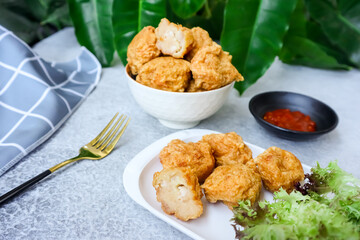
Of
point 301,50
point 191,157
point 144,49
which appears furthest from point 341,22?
point 191,157

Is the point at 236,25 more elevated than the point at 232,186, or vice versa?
the point at 236,25

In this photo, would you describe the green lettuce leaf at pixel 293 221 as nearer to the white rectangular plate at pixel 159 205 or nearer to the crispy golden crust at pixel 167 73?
the white rectangular plate at pixel 159 205

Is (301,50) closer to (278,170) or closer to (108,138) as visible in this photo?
(278,170)

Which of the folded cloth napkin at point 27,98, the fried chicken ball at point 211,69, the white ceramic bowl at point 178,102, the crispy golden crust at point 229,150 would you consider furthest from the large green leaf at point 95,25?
the crispy golden crust at point 229,150

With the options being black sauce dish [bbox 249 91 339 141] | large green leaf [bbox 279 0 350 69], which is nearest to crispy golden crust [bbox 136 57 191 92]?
black sauce dish [bbox 249 91 339 141]

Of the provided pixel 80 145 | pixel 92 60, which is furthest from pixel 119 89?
pixel 80 145

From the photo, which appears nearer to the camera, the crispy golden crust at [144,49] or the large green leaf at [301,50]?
the crispy golden crust at [144,49]

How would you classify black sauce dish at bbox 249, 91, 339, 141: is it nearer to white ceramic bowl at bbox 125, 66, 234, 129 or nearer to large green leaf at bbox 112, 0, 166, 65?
white ceramic bowl at bbox 125, 66, 234, 129
